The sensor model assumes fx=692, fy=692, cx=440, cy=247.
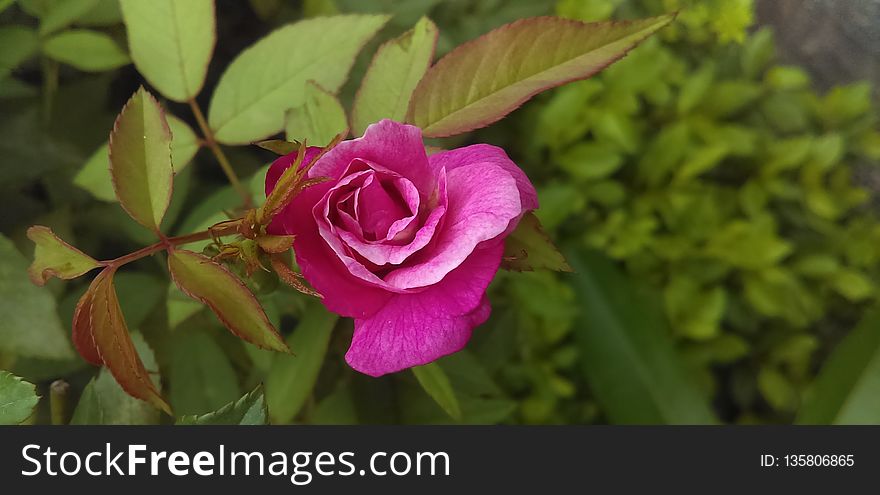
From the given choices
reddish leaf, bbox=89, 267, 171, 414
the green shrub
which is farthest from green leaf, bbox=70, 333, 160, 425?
the green shrub

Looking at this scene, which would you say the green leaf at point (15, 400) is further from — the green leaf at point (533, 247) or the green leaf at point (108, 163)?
the green leaf at point (533, 247)

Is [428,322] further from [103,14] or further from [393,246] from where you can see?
[103,14]

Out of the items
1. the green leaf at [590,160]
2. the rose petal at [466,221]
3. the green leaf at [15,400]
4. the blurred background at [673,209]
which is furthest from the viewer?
the green leaf at [590,160]

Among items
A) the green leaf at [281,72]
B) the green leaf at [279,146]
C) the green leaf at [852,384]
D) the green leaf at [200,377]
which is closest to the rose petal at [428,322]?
the green leaf at [279,146]

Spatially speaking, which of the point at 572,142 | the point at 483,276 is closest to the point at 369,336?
the point at 483,276

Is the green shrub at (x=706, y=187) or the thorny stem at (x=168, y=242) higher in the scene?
the thorny stem at (x=168, y=242)

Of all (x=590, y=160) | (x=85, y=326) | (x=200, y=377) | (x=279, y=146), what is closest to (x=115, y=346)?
A: (x=85, y=326)

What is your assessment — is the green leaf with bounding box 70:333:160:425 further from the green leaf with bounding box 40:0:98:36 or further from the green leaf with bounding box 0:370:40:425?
the green leaf with bounding box 40:0:98:36
